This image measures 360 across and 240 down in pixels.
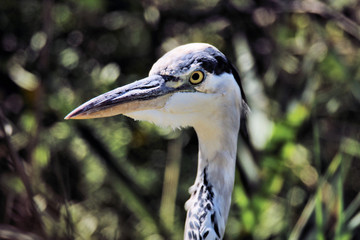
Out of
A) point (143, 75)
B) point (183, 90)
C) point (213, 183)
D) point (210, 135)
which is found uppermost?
point (183, 90)

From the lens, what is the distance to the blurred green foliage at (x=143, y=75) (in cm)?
245

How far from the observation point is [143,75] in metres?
2.88

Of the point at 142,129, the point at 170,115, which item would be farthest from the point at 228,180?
the point at 142,129

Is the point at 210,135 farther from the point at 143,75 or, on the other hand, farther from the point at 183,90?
the point at 143,75

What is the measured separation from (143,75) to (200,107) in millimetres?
1512

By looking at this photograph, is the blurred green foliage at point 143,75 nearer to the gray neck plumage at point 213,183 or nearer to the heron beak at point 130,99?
the gray neck plumage at point 213,183

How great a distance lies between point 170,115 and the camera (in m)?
1.42

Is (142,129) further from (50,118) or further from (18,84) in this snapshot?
(18,84)

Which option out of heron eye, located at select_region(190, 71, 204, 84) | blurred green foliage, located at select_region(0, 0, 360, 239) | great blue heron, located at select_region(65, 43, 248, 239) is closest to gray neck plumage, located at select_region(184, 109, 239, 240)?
great blue heron, located at select_region(65, 43, 248, 239)

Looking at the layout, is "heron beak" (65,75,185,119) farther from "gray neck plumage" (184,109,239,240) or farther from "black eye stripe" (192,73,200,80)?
"gray neck plumage" (184,109,239,240)

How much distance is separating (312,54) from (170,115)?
1.47 metres

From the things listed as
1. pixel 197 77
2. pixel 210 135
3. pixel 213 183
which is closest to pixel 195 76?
pixel 197 77

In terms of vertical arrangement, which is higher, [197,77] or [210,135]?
[197,77]

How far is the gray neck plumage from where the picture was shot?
1437mm
